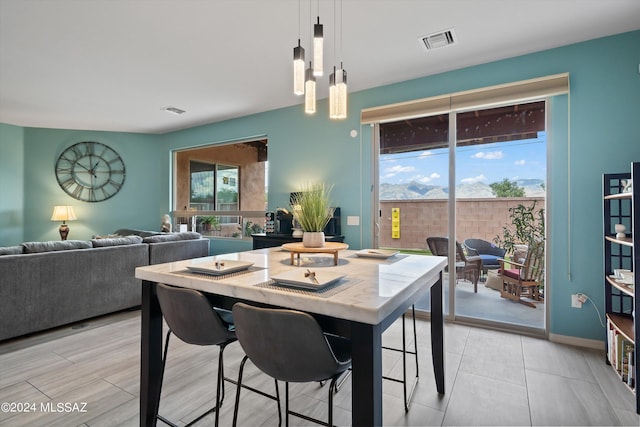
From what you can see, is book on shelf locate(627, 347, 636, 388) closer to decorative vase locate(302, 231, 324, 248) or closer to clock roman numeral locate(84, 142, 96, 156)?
→ decorative vase locate(302, 231, 324, 248)

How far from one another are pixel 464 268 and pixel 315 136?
230 cm

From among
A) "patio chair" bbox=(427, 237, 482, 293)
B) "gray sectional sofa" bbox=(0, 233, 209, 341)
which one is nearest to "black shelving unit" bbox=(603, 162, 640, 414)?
"patio chair" bbox=(427, 237, 482, 293)

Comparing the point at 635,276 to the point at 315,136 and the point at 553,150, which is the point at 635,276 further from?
the point at 315,136

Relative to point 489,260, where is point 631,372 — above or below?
below

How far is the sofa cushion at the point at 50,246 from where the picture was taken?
283cm

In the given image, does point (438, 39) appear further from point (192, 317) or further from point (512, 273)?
point (192, 317)

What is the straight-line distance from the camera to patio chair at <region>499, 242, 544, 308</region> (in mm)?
2973

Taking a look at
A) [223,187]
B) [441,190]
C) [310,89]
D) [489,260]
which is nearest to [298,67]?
[310,89]

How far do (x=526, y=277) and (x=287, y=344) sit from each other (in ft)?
9.76

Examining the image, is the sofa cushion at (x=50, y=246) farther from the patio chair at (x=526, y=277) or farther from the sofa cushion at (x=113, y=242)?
the patio chair at (x=526, y=277)

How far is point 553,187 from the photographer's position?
276 centimetres

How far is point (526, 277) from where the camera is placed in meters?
3.13

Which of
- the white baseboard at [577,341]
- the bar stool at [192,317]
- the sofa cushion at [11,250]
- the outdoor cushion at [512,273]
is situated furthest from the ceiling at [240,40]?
the white baseboard at [577,341]

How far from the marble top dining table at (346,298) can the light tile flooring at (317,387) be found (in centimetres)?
27
